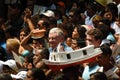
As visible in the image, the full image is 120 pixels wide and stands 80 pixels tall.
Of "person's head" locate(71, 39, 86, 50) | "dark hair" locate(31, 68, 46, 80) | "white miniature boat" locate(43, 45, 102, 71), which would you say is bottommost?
"white miniature boat" locate(43, 45, 102, 71)

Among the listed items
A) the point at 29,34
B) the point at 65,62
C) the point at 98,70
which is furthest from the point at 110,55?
the point at 29,34

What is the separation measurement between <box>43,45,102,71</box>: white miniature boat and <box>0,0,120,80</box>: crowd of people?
0.17 meters

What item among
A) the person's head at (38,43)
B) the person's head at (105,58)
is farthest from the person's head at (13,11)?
the person's head at (105,58)

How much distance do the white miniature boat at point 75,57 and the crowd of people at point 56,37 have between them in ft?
0.56

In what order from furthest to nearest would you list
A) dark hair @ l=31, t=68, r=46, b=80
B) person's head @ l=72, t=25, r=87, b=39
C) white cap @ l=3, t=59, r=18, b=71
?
person's head @ l=72, t=25, r=87, b=39 → white cap @ l=3, t=59, r=18, b=71 → dark hair @ l=31, t=68, r=46, b=80

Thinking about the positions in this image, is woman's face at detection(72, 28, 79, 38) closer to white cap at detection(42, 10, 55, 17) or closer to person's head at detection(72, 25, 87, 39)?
person's head at detection(72, 25, 87, 39)

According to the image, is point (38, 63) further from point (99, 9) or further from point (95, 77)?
point (99, 9)

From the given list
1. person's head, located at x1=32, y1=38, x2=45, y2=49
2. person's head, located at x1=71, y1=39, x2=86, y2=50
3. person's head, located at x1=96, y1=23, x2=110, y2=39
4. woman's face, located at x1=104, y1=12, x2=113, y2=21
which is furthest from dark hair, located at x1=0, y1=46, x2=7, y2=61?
woman's face, located at x1=104, y1=12, x2=113, y2=21

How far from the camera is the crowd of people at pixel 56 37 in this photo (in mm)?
6715

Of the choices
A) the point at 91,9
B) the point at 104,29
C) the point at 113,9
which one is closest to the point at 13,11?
the point at 91,9

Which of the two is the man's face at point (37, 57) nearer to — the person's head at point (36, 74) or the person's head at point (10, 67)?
the person's head at point (10, 67)

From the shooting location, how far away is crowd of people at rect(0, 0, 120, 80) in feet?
22.0

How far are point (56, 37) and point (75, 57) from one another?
2.89ft

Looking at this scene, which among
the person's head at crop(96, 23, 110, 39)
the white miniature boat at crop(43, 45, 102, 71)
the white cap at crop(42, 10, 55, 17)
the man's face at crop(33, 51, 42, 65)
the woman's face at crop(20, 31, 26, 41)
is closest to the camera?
the white miniature boat at crop(43, 45, 102, 71)
